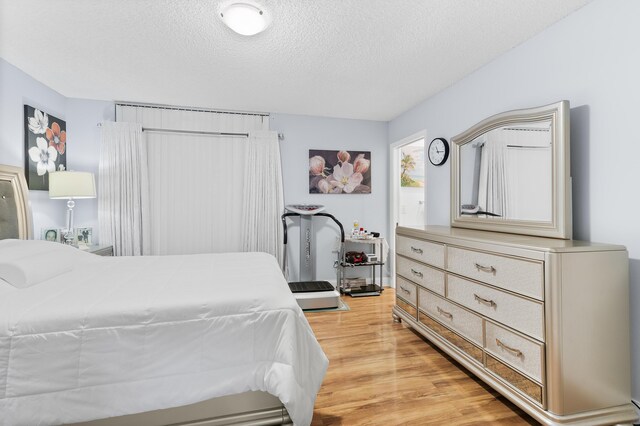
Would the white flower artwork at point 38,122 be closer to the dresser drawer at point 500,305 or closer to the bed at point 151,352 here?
the bed at point 151,352

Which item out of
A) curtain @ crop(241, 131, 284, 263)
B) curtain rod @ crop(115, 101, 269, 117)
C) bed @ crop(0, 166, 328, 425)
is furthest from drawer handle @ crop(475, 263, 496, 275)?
curtain rod @ crop(115, 101, 269, 117)

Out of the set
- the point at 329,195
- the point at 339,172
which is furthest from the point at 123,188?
the point at 339,172

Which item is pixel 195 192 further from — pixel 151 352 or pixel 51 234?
pixel 151 352

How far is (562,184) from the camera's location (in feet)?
6.31

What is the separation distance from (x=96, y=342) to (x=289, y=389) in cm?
90

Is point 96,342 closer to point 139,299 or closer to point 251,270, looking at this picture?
point 139,299

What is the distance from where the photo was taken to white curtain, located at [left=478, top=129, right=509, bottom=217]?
2.42 meters

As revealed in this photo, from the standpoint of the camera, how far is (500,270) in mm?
1836

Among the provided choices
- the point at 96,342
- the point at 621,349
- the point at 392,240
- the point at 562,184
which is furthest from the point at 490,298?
the point at 392,240

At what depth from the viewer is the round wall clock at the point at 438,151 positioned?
3.32m

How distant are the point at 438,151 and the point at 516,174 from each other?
121 cm

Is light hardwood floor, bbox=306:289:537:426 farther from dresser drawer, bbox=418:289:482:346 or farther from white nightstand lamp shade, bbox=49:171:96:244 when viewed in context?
white nightstand lamp shade, bbox=49:171:96:244

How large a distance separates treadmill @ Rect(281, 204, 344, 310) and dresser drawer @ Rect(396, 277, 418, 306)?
86 centimetres

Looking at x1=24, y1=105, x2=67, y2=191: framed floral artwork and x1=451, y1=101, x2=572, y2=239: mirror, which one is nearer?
x1=451, y1=101, x2=572, y2=239: mirror
